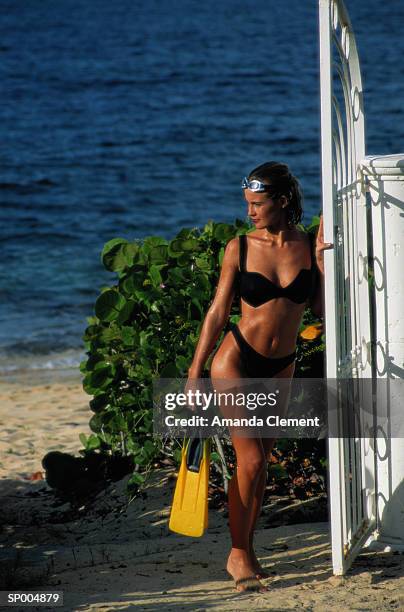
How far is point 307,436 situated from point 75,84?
36.5 metres

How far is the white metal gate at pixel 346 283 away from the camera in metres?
4.00

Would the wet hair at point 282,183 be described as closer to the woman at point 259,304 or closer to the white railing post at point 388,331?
the woman at point 259,304

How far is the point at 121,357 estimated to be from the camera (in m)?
5.41

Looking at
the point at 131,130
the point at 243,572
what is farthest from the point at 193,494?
the point at 131,130

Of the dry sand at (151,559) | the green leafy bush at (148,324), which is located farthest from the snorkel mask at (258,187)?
the dry sand at (151,559)

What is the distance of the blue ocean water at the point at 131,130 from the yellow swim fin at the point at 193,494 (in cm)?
664

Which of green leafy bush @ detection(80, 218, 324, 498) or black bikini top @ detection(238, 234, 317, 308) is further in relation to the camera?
green leafy bush @ detection(80, 218, 324, 498)

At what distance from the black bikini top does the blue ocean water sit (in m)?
6.87

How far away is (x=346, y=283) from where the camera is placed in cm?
447

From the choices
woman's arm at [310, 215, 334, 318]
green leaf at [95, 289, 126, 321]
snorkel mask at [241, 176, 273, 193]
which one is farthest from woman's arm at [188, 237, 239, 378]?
green leaf at [95, 289, 126, 321]

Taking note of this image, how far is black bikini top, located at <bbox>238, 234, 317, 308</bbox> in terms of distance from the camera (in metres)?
4.11

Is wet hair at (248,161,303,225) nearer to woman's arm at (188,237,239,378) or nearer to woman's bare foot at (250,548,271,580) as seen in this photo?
woman's arm at (188,237,239,378)

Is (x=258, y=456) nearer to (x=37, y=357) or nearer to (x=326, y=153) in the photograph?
(x=326, y=153)

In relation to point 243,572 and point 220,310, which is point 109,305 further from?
point 243,572
